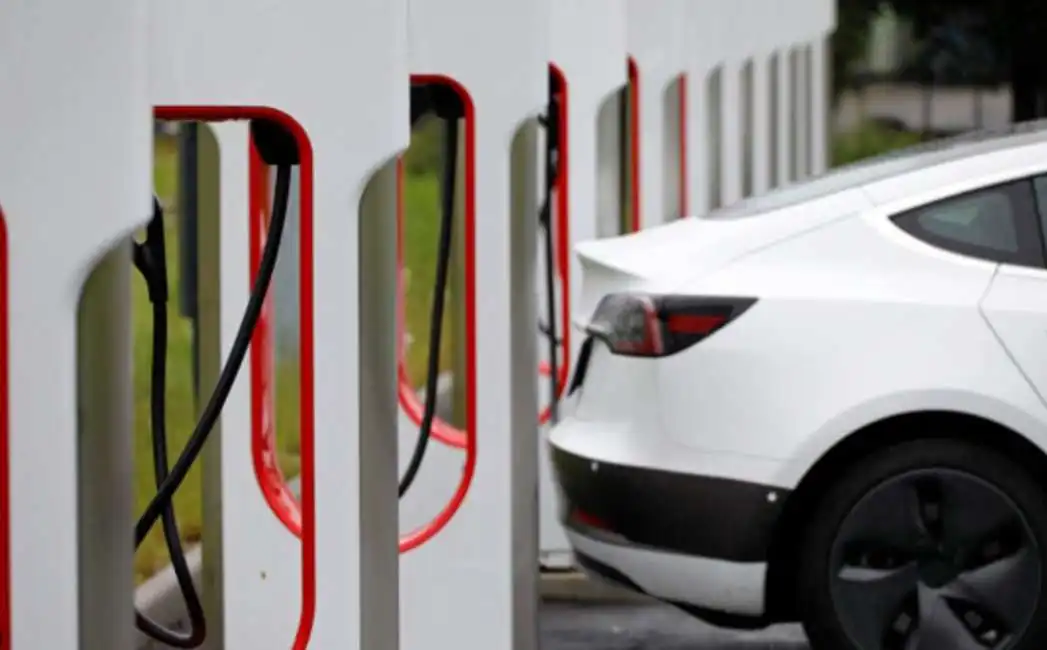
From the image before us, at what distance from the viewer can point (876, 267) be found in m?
7.63

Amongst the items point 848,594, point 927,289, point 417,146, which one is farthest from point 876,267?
point 417,146

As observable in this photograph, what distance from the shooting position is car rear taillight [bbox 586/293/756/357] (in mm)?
7547

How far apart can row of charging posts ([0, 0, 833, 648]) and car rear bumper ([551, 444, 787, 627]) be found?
1.63 feet

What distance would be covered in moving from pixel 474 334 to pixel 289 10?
1.96 meters

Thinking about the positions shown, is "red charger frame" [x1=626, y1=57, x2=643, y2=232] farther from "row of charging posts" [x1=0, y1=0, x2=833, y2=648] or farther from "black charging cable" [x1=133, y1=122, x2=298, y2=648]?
"black charging cable" [x1=133, y1=122, x2=298, y2=648]

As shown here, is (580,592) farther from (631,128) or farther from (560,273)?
(631,128)

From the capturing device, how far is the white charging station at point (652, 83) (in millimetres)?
9969

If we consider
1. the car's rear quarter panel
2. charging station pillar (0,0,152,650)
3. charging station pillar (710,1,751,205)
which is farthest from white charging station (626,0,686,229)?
charging station pillar (0,0,152,650)

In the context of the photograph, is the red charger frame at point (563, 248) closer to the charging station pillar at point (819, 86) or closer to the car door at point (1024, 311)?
the car door at point (1024, 311)

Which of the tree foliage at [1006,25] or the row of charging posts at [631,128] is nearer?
the row of charging posts at [631,128]

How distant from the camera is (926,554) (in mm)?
7578

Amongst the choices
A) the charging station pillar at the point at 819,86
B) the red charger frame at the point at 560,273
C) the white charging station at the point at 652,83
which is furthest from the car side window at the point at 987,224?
the charging station pillar at the point at 819,86

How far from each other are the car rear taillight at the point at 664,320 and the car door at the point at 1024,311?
23.5 inches

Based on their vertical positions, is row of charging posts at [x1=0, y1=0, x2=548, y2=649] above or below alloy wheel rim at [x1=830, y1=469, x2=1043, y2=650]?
above
